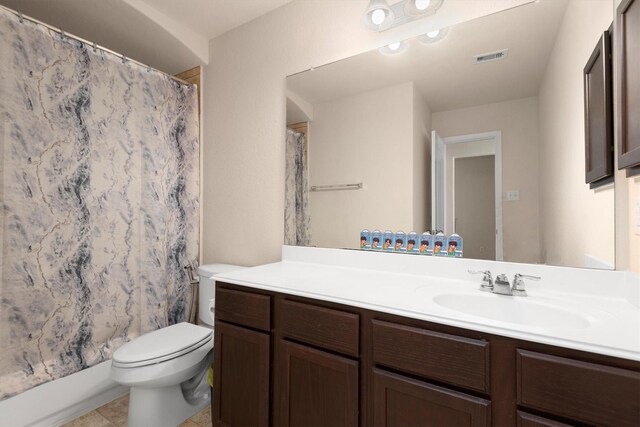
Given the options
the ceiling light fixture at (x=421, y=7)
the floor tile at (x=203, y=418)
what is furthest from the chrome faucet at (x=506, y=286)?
the floor tile at (x=203, y=418)

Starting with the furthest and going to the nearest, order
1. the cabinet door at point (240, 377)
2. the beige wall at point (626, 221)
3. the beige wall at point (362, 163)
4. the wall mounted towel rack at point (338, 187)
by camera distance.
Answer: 1. the wall mounted towel rack at point (338, 187)
2. the beige wall at point (362, 163)
3. the cabinet door at point (240, 377)
4. the beige wall at point (626, 221)

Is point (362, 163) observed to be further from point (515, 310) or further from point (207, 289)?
point (207, 289)

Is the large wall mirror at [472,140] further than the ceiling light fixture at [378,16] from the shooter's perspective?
No

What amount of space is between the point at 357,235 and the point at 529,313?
0.86 metres

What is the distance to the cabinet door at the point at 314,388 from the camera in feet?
3.42

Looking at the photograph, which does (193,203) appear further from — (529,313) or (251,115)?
(529,313)

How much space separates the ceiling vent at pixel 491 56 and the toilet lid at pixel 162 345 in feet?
6.53

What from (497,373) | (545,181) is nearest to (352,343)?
(497,373)

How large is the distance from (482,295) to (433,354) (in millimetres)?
392

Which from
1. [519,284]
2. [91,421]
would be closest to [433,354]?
[519,284]

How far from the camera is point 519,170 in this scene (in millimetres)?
1325

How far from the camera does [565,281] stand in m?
1.16

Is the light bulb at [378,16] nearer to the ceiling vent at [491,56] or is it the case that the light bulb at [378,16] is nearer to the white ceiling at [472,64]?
the white ceiling at [472,64]

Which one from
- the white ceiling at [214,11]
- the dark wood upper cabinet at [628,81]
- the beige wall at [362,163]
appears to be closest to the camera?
the dark wood upper cabinet at [628,81]
